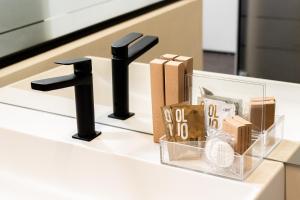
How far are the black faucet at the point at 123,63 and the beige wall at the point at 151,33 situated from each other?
0.03m

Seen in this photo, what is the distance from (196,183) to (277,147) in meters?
0.18

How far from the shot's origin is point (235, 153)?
3.04 ft

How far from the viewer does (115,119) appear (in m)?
1.19

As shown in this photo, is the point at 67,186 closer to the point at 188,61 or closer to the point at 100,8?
the point at 188,61

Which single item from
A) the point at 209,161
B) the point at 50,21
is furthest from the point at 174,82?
the point at 50,21

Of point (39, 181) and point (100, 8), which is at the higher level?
point (100, 8)

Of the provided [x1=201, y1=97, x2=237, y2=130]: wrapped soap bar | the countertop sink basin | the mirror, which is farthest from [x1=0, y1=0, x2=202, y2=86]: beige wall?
[x1=201, y1=97, x2=237, y2=130]: wrapped soap bar

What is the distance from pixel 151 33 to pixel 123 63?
197mm

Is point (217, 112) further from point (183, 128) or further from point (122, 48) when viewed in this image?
point (122, 48)

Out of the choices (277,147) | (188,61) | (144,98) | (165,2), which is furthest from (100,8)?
(277,147)

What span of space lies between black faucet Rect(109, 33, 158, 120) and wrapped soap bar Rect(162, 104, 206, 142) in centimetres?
21

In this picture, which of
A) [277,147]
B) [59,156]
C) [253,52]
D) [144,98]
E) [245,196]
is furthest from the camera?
[253,52]

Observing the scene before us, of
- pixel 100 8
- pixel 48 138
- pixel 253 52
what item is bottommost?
pixel 48 138

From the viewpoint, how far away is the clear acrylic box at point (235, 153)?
3.04 ft
